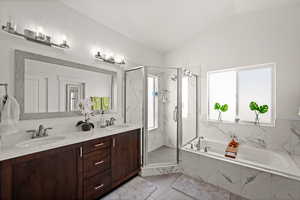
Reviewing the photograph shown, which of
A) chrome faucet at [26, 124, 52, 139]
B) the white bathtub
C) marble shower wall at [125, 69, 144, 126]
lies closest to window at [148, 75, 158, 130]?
marble shower wall at [125, 69, 144, 126]

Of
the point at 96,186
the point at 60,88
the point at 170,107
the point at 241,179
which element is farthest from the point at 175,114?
the point at 60,88

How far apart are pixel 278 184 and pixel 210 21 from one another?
295 cm

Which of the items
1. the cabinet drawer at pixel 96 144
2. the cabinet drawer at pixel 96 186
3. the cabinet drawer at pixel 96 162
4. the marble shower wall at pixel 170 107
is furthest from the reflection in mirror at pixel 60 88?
the marble shower wall at pixel 170 107

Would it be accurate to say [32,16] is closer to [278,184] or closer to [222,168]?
[222,168]

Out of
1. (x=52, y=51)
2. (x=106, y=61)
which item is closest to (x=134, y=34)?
(x=106, y=61)

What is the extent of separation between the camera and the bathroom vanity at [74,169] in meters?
1.16

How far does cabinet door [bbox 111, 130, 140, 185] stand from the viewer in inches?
78.7

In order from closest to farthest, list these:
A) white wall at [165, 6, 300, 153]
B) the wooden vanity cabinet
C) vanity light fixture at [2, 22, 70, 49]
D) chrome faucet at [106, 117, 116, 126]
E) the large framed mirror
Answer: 1. the wooden vanity cabinet
2. vanity light fixture at [2, 22, 70, 49]
3. the large framed mirror
4. white wall at [165, 6, 300, 153]
5. chrome faucet at [106, 117, 116, 126]

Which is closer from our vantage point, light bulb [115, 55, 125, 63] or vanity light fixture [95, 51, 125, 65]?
vanity light fixture [95, 51, 125, 65]

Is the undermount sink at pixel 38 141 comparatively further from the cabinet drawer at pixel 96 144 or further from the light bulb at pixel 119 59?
the light bulb at pixel 119 59

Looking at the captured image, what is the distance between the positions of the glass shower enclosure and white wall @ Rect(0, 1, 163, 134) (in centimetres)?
43

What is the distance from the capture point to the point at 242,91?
9.18ft

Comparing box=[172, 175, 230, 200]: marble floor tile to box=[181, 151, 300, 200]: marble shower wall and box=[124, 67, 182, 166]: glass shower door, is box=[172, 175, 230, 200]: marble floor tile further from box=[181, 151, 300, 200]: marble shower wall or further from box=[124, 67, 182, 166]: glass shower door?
box=[124, 67, 182, 166]: glass shower door

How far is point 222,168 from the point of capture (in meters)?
1.99
